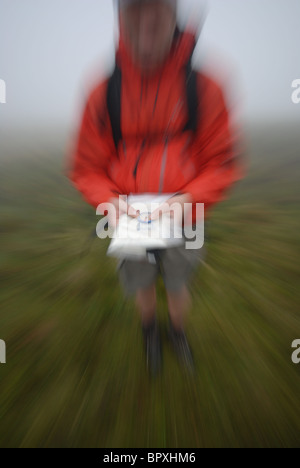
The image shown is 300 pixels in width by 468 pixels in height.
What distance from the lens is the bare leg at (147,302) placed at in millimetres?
1283

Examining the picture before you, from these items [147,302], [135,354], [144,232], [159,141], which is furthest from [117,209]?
[135,354]

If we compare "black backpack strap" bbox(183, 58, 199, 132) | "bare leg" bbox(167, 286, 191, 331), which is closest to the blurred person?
"black backpack strap" bbox(183, 58, 199, 132)

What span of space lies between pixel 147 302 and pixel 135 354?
0.33 metres

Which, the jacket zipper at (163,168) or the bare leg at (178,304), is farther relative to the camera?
the bare leg at (178,304)

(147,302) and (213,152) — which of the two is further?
(147,302)

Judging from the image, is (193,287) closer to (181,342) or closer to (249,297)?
(249,297)

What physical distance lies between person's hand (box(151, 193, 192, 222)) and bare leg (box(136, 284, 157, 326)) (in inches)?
17.3

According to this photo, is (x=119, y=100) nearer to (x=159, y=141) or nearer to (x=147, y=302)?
(x=159, y=141)

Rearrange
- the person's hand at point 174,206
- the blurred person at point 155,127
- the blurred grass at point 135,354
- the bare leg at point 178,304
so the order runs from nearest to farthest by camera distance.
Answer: the blurred person at point 155,127 → the person's hand at point 174,206 → the blurred grass at point 135,354 → the bare leg at point 178,304

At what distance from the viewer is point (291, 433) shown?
3.48ft

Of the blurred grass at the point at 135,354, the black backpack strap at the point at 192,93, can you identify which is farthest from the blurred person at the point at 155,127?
the blurred grass at the point at 135,354

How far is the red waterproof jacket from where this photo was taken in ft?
2.92

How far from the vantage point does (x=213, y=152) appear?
935 mm

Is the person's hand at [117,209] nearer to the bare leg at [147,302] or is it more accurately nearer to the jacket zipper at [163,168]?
the jacket zipper at [163,168]
